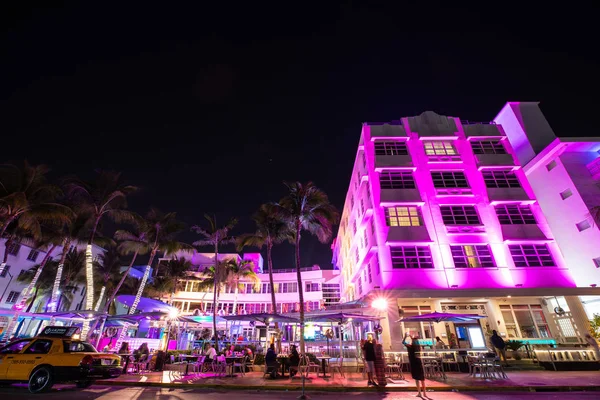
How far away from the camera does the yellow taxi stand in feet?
33.0

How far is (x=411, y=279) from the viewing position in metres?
21.2

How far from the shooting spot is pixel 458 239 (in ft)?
75.4

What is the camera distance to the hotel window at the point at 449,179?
2544cm

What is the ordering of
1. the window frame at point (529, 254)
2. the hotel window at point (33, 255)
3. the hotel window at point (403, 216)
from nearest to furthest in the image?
the window frame at point (529, 254)
the hotel window at point (403, 216)
the hotel window at point (33, 255)

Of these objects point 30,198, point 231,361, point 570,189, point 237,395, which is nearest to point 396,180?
point 570,189

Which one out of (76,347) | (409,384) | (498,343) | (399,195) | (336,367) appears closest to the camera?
(76,347)

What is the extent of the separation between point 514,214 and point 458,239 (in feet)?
19.8

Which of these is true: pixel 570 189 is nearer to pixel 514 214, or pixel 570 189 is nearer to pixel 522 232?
pixel 514 214

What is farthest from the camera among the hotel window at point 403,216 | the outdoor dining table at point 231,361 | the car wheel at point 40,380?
the hotel window at point 403,216

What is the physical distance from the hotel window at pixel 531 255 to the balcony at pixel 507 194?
161 inches

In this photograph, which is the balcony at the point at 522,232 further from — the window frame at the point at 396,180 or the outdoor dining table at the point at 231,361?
the outdoor dining table at the point at 231,361

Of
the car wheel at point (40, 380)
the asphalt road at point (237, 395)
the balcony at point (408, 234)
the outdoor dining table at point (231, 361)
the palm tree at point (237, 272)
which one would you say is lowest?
the asphalt road at point (237, 395)

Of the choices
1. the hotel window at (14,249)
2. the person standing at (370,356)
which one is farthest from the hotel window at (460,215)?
the hotel window at (14,249)

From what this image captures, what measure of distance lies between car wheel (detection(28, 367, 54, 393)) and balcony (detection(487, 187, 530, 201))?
29.9 meters
